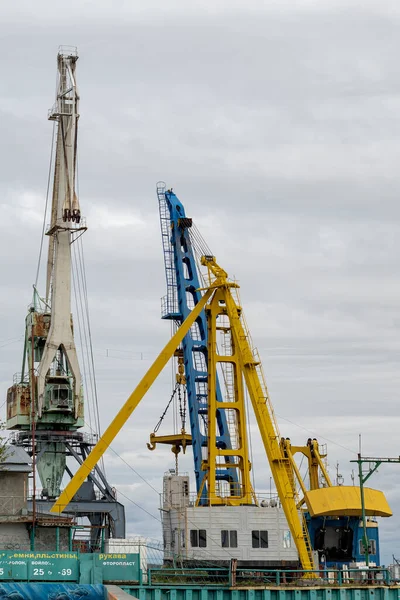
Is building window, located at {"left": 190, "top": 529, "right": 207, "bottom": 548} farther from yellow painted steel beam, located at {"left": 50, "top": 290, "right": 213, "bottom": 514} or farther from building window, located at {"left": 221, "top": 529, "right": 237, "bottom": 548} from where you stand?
yellow painted steel beam, located at {"left": 50, "top": 290, "right": 213, "bottom": 514}

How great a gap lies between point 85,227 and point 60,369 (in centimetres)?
1176

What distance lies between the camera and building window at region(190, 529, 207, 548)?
65688 millimetres

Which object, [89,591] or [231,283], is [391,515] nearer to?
[231,283]

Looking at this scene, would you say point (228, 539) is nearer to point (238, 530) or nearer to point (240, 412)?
point (238, 530)

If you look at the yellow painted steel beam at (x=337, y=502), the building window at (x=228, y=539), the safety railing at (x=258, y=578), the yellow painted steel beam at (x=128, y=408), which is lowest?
the safety railing at (x=258, y=578)

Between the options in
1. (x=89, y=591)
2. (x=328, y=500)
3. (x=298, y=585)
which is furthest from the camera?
(x=328, y=500)

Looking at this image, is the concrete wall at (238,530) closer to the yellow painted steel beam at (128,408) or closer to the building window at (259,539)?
the building window at (259,539)

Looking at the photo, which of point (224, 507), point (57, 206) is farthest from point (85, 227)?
point (224, 507)

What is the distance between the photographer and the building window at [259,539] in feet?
219

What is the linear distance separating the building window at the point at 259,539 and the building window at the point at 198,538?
117 inches

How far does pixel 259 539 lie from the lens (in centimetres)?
6675

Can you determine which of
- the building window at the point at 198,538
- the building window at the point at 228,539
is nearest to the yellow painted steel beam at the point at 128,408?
the building window at the point at 198,538

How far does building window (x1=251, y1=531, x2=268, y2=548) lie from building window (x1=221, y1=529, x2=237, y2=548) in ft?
3.92

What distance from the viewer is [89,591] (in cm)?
4375
